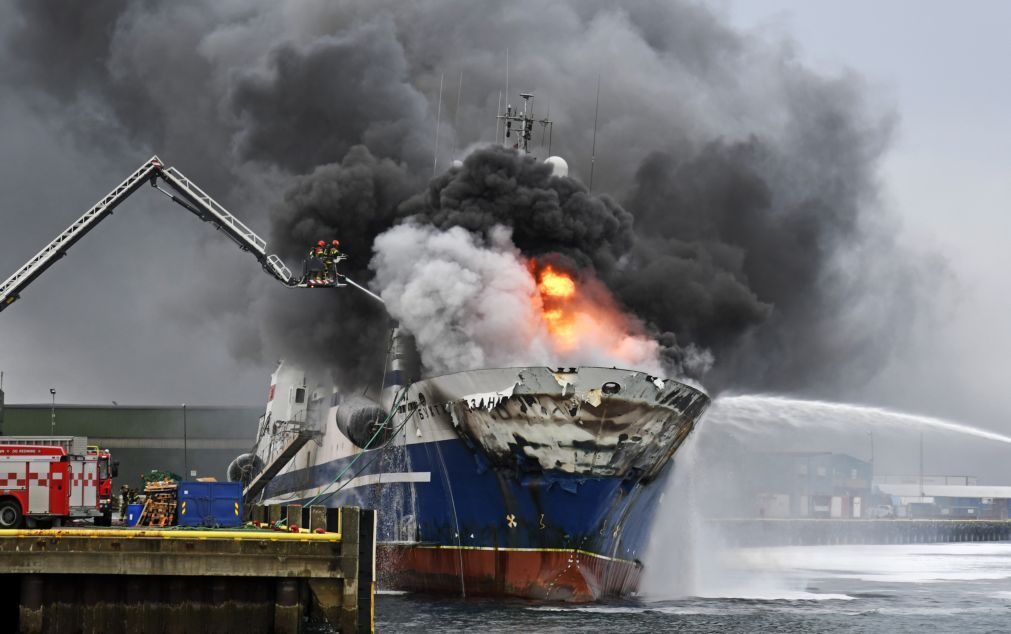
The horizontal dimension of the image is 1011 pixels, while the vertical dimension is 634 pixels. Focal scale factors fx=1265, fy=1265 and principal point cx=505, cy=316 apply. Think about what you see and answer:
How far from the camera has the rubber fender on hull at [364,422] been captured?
1869 inches

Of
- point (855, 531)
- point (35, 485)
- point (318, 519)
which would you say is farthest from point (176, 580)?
point (855, 531)

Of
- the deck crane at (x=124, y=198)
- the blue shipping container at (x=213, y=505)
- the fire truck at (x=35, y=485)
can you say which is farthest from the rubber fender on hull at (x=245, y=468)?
the fire truck at (x=35, y=485)

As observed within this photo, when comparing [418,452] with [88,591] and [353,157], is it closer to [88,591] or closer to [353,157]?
[353,157]

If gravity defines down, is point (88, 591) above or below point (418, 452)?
below

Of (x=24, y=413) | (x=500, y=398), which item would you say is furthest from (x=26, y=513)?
(x=24, y=413)

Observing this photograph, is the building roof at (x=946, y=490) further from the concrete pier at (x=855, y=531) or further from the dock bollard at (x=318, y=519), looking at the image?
the dock bollard at (x=318, y=519)

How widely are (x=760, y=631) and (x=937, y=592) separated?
65.4ft

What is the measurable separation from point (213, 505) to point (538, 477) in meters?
10.1

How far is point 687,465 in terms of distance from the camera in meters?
47.3

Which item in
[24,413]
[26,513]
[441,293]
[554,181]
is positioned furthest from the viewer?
[24,413]

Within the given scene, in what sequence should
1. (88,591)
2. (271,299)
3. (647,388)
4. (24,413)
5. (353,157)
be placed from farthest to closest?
(24,413) < (271,299) < (353,157) < (647,388) < (88,591)

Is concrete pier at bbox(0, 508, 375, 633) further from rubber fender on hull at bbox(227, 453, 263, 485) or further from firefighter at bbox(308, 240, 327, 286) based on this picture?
rubber fender on hull at bbox(227, 453, 263, 485)

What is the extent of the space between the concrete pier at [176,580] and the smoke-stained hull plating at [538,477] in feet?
41.9

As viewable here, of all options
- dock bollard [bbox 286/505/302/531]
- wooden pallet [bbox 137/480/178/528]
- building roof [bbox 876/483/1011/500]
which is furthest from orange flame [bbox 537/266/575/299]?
building roof [bbox 876/483/1011/500]
